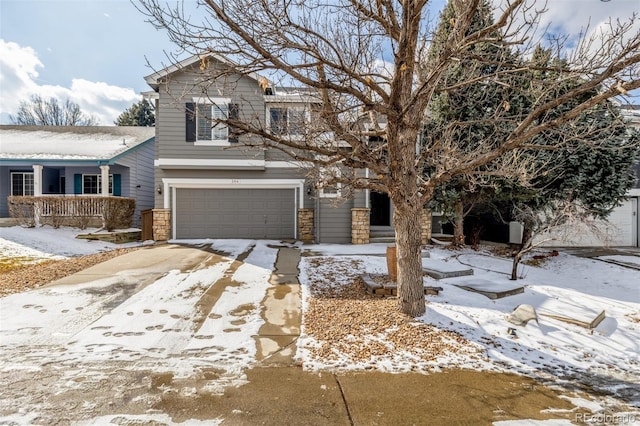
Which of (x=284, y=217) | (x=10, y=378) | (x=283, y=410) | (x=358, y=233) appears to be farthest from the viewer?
(x=284, y=217)

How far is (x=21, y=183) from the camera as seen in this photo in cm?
1588

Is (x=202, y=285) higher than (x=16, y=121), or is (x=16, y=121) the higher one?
(x=16, y=121)

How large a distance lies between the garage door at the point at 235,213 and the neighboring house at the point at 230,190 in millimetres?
37

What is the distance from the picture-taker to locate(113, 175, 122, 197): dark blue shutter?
51.6 ft

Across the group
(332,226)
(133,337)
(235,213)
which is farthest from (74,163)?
(133,337)

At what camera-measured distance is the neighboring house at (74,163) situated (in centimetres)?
1371

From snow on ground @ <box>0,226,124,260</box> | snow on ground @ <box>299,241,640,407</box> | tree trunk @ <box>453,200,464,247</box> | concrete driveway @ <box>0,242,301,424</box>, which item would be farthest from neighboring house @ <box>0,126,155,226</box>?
tree trunk @ <box>453,200,464,247</box>

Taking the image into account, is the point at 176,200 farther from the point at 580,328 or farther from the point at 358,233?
the point at 580,328

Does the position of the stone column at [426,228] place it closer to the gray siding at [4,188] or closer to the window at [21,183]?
the window at [21,183]

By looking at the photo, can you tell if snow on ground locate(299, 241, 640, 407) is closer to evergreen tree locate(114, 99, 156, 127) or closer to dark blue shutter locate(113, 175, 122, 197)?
dark blue shutter locate(113, 175, 122, 197)

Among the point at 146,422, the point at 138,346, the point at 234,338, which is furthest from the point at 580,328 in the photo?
the point at 138,346

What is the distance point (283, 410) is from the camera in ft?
8.85

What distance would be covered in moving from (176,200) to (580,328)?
1233 centimetres

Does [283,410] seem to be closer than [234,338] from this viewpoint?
Yes
